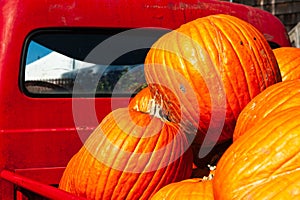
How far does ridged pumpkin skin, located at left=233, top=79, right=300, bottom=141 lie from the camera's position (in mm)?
1877

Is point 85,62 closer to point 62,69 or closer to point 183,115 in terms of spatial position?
point 62,69

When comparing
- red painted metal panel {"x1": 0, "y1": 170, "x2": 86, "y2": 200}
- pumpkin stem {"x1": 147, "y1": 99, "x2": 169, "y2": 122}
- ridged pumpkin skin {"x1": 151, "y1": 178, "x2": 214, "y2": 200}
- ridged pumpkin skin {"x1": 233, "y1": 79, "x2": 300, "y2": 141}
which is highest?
ridged pumpkin skin {"x1": 233, "y1": 79, "x2": 300, "y2": 141}

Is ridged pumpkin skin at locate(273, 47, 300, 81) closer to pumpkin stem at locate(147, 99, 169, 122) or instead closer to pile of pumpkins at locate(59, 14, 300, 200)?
pile of pumpkins at locate(59, 14, 300, 200)

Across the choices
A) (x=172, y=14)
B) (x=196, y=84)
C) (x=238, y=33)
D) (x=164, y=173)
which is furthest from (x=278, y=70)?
(x=172, y=14)

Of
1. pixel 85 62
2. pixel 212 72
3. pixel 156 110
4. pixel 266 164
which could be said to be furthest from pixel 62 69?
pixel 266 164

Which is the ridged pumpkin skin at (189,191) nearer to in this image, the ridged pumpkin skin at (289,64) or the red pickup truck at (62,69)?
the ridged pumpkin skin at (289,64)

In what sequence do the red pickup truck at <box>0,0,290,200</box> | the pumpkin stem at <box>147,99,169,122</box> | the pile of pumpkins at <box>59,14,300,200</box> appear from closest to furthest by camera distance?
the pile of pumpkins at <box>59,14,300,200</box> → the pumpkin stem at <box>147,99,169,122</box> → the red pickup truck at <box>0,0,290,200</box>

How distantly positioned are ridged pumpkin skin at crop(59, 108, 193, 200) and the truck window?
3.93 ft

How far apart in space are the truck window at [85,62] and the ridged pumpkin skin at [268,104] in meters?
1.60

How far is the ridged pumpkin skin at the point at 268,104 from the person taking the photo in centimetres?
188

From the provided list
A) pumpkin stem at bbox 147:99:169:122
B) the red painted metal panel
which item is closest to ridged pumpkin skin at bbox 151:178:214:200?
the red painted metal panel

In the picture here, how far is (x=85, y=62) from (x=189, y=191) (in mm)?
1825

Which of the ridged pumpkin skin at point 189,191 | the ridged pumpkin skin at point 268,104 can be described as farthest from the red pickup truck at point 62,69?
the ridged pumpkin skin at point 268,104

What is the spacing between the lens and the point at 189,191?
195 centimetres
